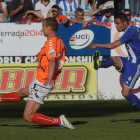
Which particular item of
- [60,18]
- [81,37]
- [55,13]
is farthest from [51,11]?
[81,37]

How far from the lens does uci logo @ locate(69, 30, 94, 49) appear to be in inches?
598

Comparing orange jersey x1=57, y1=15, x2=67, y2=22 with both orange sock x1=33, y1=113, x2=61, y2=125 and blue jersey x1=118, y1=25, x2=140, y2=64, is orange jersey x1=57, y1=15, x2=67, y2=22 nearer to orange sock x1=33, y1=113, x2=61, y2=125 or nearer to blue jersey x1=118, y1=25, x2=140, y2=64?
blue jersey x1=118, y1=25, x2=140, y2=64

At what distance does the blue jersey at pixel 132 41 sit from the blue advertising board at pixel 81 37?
5.17m

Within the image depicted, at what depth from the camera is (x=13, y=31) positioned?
49.4 feet

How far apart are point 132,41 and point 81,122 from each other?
77.4 inches

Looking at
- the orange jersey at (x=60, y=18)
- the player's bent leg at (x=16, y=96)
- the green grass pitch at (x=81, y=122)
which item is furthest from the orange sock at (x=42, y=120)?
the orange jersey at (x=60, y=18)

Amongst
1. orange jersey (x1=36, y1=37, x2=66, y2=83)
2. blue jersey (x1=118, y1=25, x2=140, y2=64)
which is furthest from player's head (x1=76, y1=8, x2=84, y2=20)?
orange jersey (x1=36, y1=37, x2=66, y2=83)

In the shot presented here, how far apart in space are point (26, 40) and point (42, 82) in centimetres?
720

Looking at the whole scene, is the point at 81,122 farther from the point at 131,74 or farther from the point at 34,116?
the point at 34,116

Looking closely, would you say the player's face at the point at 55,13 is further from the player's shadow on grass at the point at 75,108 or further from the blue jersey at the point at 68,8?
the player's shadow on grass at the point at 75,108

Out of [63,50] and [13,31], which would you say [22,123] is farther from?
[13,31]

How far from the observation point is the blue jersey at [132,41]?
9.68 metres

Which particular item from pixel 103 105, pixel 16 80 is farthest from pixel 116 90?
pixel 16 80

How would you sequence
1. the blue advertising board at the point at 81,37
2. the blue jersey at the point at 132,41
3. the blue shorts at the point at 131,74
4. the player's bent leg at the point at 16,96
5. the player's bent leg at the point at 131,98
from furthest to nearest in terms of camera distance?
the blue advertising board at the point at 81,37 → the blue shorts at the point at 131,74 → the player's bent leg at the point at 131,98 → the blue jersey at the point at 132,41 → the player's bent leg at the point at 16,96
